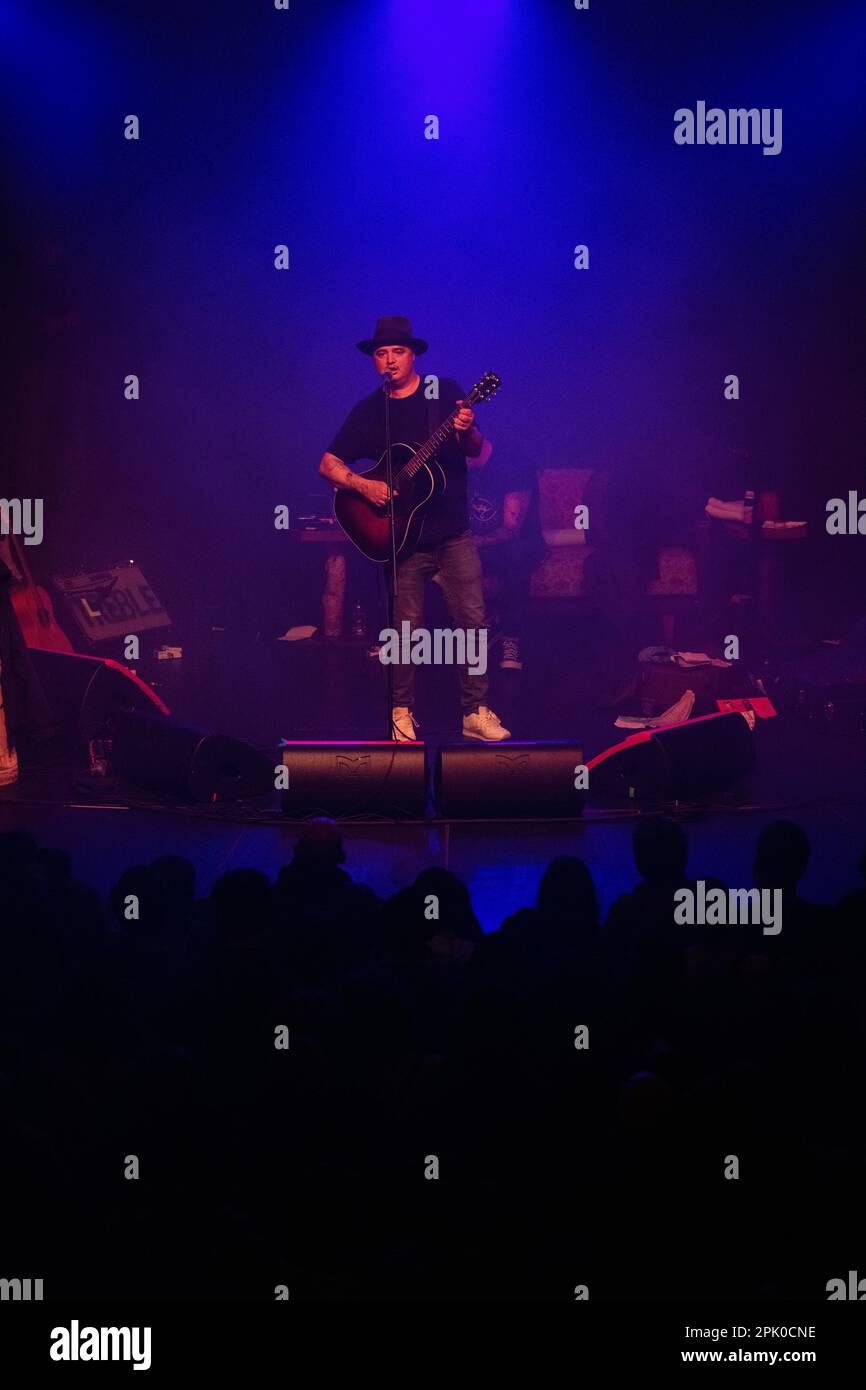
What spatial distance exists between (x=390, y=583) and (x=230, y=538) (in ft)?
16.3

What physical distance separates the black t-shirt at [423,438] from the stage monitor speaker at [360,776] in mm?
1403

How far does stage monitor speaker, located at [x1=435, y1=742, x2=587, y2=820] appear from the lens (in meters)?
6.34

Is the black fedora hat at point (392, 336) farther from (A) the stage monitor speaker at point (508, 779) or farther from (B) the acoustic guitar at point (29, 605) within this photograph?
(B) the acoustic guitar at point (29, 605)

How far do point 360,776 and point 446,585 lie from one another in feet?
4.97

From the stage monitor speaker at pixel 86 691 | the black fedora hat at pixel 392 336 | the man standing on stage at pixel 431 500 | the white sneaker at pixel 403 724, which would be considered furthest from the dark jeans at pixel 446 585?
the stage monitor speaker at pixel 86 691

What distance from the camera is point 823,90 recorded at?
32.5 feet

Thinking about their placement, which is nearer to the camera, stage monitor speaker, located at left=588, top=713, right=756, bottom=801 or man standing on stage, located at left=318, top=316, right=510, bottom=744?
stage monitor speaker, located at left=588, top=713, right=756, bottom=801

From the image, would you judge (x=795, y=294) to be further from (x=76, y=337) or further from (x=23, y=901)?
(x=23, y=901)

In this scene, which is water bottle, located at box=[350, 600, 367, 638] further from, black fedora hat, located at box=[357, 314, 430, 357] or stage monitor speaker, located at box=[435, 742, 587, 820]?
stage monitor speaker, located at box=[435, 742, 587, 820]

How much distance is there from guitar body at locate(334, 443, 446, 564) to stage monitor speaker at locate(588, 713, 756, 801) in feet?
4.98

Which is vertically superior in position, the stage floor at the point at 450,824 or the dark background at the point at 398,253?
the dark background at the point at 398,253

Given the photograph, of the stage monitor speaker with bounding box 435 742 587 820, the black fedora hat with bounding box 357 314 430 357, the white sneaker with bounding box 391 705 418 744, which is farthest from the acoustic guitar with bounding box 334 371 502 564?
the stage monitor speaker with bounding box 435 742 587 820

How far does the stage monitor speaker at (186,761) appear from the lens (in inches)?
265
